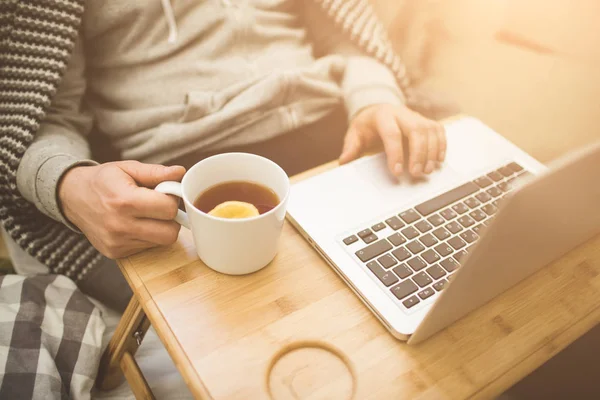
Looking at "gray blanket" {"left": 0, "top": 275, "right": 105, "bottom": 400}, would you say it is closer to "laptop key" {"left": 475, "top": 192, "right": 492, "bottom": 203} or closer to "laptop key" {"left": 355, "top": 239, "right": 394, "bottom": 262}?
"laptop key" {"left": 355, "top": 239, "right": 394, "bottom": 262}

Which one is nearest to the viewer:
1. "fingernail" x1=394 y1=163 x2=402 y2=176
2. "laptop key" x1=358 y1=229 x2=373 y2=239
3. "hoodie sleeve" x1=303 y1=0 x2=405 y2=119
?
"laptop key" x1=358 y1=229 x2=373 y2=239

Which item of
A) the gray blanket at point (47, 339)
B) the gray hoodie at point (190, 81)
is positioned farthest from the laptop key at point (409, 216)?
the gray blanket at point (47, 339)

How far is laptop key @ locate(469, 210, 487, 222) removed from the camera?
0.62 m

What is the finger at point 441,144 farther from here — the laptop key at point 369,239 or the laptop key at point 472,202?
the laptop key at point 369,239

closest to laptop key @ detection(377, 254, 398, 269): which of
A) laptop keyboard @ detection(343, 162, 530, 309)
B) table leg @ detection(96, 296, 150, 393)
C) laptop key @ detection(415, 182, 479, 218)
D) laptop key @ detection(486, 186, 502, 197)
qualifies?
laptop keyboard @ detection(343, 162, 530, 309)

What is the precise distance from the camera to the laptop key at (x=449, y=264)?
548mm

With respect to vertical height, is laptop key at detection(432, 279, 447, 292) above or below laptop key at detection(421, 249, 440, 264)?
below

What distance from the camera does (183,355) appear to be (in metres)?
0.46

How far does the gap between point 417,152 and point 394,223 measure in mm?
153

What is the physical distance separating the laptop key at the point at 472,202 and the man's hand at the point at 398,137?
74 millimetres

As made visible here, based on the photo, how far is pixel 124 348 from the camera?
2.35ft

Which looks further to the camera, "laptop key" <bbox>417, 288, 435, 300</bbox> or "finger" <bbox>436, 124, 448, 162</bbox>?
"finger" <bbox>436, 124, 448, 162</bbox>

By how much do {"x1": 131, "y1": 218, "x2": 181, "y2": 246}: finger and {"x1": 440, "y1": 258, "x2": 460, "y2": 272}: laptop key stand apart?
332 millimetres

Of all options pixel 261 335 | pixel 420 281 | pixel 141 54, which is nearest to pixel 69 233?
pixel 141 54
